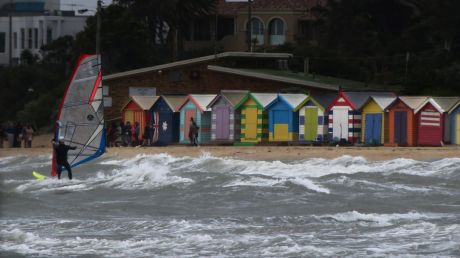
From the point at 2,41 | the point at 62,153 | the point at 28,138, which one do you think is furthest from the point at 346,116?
the point at 2,41

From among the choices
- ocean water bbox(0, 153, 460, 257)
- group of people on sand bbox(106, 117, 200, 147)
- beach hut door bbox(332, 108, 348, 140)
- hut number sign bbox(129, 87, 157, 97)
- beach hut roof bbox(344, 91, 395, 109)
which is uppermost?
hut number sign bbox(129, 87, 157, 97)

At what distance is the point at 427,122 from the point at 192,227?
16.4m

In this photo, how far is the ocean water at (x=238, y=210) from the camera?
54.4 ft

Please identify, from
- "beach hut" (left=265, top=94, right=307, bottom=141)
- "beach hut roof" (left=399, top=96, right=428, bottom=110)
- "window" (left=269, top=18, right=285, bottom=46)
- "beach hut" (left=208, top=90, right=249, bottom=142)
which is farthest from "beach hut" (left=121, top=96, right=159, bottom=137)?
"window" (left=269, top=18, right=285, bottom=46)

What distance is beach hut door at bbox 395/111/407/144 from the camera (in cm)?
3391

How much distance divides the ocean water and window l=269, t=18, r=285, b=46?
35.0 metres

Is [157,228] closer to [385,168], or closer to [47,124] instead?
[385,168]

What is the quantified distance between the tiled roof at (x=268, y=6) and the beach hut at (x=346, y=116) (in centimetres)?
3208

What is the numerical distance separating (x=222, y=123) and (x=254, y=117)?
5.10ft

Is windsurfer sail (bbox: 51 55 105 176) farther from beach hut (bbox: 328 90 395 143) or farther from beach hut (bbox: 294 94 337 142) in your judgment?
beach hut (bbox: 328 90 395 143)

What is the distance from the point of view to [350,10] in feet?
188

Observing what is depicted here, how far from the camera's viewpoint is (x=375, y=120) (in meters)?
34.6

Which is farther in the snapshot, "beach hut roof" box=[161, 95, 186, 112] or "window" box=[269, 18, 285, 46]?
"window" box=[269, 18, 285, 46]

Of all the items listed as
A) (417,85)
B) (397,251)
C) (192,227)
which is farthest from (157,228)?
(417,85)
